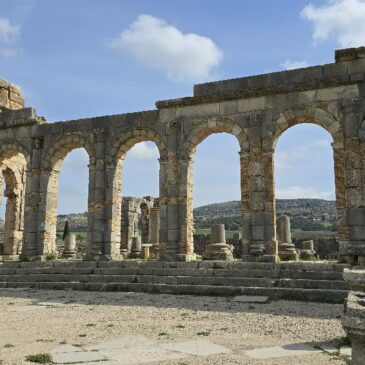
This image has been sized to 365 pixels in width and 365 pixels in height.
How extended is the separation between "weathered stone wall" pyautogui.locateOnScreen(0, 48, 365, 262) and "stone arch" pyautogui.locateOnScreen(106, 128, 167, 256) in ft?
0.12

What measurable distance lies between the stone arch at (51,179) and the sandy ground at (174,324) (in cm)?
576

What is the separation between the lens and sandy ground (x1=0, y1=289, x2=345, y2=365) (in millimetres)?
5922

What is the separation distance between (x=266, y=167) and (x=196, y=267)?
3939 millimetres

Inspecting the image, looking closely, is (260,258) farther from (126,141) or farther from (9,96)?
(9,96)

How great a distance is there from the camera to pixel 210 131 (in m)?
15.2

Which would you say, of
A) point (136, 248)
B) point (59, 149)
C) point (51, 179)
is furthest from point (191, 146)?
point (136, 248)

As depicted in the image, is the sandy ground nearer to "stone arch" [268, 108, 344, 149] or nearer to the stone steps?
the stone steps

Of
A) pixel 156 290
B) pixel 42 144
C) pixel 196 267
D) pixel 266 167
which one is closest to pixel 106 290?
pixel 156 290

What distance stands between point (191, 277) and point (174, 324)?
16.9ft

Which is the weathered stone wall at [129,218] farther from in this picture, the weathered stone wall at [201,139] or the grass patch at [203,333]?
the grass patch at [203,333]

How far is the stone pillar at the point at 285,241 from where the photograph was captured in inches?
681

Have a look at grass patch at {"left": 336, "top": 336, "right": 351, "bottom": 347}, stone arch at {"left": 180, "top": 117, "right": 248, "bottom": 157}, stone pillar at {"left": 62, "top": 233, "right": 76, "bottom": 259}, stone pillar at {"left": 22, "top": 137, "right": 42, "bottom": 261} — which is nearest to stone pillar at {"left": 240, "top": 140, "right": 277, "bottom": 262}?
stone arch at {"left": 180, "top": 117, "right": 248, "bottom": 157}

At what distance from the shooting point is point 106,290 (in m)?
13.1

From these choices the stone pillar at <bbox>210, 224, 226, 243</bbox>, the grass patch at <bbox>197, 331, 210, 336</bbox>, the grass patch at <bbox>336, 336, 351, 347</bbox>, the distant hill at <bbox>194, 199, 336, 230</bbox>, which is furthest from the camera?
the distant hill at <bbox>194, 199, 336, 230</bbox>
